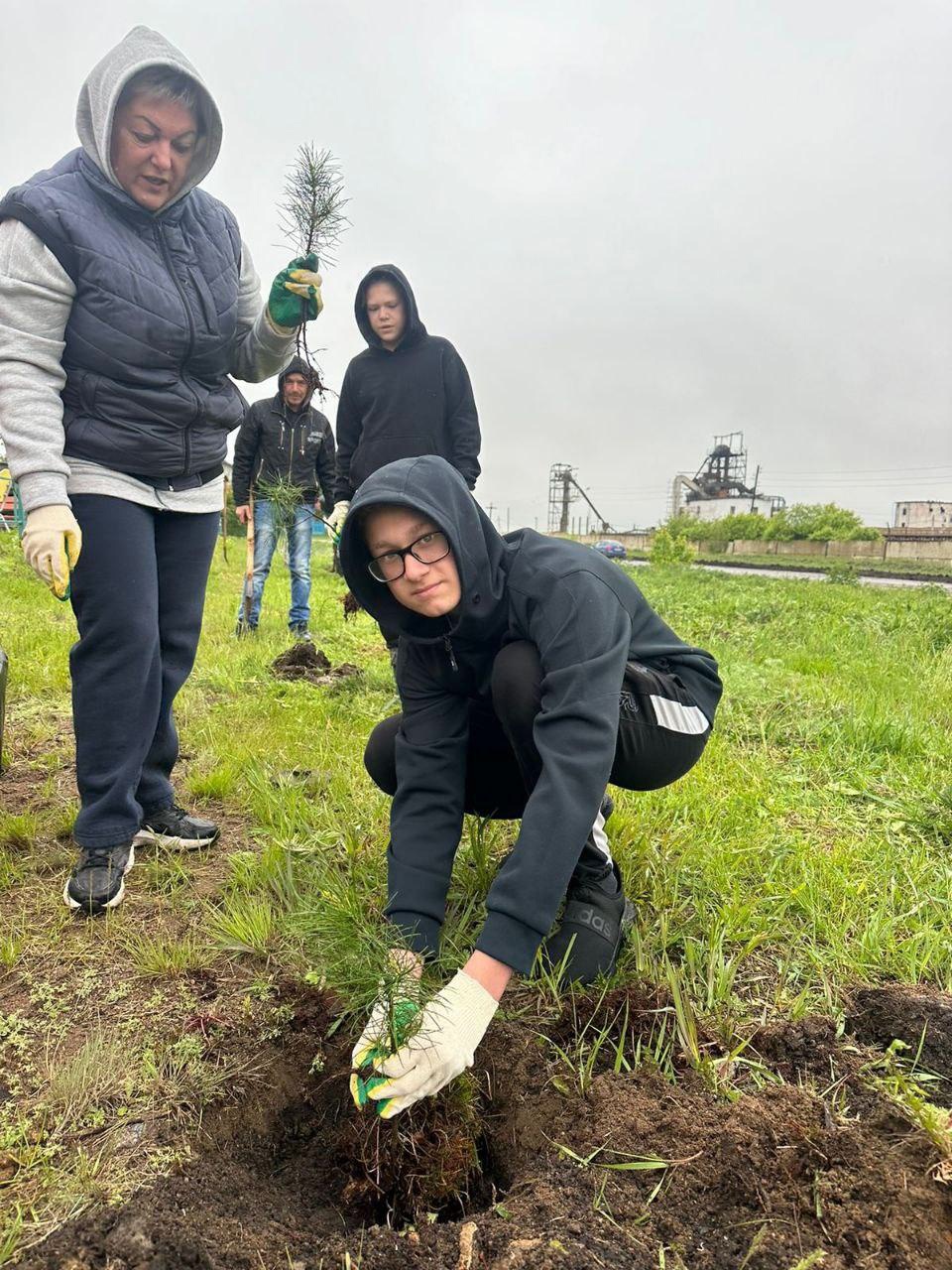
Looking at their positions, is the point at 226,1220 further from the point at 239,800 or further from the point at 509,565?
the point at 239,800

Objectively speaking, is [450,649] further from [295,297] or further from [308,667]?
[308,667]

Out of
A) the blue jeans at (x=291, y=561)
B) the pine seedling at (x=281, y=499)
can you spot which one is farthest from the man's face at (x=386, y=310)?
the blue jeans at (x=291, y=561)

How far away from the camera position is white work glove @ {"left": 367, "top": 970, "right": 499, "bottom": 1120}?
132 cm

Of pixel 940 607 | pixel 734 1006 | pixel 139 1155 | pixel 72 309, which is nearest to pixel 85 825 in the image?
pixel 139 1155

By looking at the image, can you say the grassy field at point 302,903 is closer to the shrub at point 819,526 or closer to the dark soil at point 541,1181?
the dark soil at point 541,1181

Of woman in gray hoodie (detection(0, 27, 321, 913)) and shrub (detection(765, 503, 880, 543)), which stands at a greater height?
shrub (detection(765, 503, 880, 543))

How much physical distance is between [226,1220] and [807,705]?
359 cm

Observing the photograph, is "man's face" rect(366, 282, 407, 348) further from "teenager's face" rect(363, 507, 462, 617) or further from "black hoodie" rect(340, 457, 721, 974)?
"teenager's face" rect(363, 507, 462, 617)

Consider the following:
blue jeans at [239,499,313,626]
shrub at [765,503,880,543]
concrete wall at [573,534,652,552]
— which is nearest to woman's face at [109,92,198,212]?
blue jeans at [239,499,313,626]

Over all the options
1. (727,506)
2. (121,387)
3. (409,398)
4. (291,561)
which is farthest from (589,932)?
(727,506)

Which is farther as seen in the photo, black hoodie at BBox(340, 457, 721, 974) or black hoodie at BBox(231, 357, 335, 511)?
black hoodie at BBox(231, 357, 335, 511)

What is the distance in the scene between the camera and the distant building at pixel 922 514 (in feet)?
156

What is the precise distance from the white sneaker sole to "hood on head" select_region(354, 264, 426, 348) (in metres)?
2.64

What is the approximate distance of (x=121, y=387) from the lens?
2.04 m
